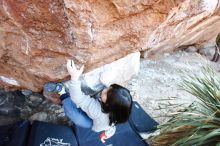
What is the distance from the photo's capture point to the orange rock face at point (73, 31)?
7.21 feet

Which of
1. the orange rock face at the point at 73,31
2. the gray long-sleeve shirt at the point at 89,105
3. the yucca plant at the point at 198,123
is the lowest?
the yucca plant at the point at 198,123

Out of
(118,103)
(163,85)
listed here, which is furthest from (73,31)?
(163,85)

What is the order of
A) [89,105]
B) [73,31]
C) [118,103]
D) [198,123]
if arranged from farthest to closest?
[198,123] < [89,105] < [118,103] < [73,31]

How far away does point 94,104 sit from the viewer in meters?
2.58

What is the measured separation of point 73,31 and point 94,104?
0.57 m

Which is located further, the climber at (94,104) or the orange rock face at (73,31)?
the climber at (94,104)

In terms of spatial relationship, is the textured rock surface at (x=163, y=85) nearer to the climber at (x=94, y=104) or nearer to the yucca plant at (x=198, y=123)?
the yucca plant at (x=198, y=123)

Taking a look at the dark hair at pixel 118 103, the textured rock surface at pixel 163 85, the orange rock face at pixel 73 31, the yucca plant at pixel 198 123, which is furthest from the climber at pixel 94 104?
the textured rock surface at pixel 163 85

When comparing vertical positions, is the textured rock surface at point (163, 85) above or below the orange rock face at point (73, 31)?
below

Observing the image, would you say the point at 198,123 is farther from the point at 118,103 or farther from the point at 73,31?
the point at 73,31

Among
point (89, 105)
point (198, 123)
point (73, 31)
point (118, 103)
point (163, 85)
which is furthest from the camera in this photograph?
point (163, 85)

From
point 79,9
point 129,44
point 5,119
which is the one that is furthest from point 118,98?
point 5,119

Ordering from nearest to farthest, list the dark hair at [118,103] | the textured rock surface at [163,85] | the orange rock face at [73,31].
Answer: the orange rock face at [73,31] < the dark hair at [118,103] < the textured rock surface at [163,85]

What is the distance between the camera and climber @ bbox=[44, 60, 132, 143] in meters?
2.45
